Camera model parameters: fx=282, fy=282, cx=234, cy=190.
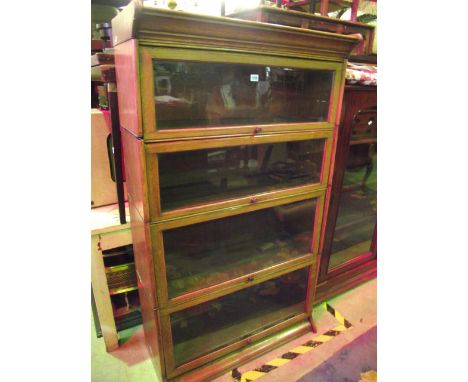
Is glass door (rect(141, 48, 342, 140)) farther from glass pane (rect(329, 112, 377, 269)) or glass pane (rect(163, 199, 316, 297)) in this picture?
glass pane (rect(329, 112, 377, 269))

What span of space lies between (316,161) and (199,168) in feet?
1.92

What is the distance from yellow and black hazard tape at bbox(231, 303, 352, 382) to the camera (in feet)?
4.84

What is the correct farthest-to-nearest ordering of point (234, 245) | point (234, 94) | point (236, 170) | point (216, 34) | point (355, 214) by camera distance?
point (355, 214)
point (234, 245)
point (236, 170)
point (234, 94)
point (216, 34)

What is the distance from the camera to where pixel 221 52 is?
951 mm

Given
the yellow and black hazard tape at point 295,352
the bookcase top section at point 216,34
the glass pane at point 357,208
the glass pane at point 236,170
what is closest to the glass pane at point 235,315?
the yellow and black hazard tape at point 295,352

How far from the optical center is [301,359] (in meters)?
1.56

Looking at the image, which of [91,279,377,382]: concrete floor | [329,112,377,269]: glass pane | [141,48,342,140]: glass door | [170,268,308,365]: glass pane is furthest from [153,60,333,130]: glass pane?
[91,279,377,382]: concrete floor

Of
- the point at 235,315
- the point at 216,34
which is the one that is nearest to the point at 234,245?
the point at 235,315

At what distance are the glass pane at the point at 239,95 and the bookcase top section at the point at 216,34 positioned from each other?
0.40ft

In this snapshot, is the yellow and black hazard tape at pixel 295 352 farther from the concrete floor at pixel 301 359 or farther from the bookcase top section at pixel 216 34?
the bookcase top section at pixel 216 34

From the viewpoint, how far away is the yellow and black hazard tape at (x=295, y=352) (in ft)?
4.84

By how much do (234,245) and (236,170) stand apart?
1.39 ft

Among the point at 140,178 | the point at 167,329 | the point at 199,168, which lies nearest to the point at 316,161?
the point at 199,168

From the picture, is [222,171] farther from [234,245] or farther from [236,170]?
[234,245]
